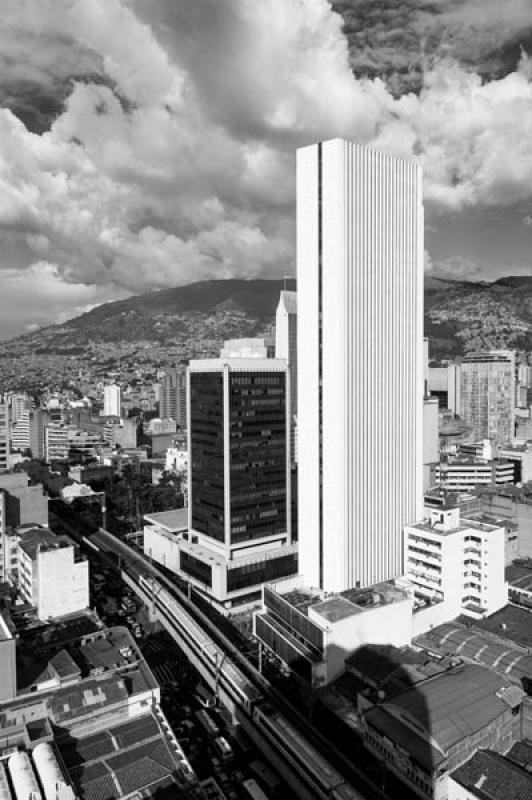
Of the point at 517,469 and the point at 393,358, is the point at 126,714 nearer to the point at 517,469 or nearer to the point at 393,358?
the point at 393,358

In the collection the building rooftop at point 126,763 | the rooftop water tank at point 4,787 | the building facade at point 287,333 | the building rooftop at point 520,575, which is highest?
the building facade at point 287,333

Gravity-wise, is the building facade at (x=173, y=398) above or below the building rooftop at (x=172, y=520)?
above

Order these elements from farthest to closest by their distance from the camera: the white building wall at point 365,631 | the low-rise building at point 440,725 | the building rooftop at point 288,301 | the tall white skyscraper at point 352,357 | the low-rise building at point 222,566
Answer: the building rooftop at point 288,301 < the low-rise building at point 222,566 < the tall white skyscraper at point 352,357 < the white building wall at point 365,631 < the low-rise building at point 440,725

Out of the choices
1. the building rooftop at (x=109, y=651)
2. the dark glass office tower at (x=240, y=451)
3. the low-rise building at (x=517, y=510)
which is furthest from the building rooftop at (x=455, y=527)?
the building rooftop at (x=109, y=651)

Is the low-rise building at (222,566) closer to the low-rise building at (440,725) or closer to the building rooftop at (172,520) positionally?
the building rooftop at (172,520)

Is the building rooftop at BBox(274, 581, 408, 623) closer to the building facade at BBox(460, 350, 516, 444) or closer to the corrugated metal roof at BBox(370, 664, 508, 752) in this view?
the corrugated metal roof at BBox(370, 664, 508, 752)

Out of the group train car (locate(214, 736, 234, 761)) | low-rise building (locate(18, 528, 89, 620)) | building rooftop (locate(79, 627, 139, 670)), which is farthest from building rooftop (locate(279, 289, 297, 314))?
train car (locate(214, 736, 234, 761))
